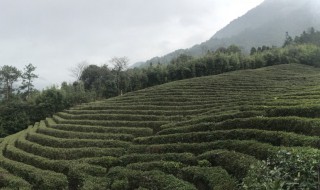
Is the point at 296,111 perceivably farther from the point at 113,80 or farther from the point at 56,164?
the point at 113,80

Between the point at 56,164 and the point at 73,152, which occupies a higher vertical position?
the point at 73,152

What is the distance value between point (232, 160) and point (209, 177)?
1350mm

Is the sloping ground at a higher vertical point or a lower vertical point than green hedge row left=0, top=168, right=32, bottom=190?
higher

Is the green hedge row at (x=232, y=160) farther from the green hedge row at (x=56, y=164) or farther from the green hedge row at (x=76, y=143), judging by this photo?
the green hedge row at (x=76, y=143)

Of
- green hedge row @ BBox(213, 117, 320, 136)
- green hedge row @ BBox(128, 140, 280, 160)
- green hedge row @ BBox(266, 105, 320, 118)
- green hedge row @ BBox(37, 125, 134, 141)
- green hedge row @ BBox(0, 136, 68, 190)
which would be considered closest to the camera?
green hedge row @ BBox(128, 140, 280, 160)

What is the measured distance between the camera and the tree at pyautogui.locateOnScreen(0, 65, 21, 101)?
7694 centimetres

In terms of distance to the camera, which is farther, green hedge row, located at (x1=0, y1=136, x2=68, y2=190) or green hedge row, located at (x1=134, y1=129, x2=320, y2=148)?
green hedge row, located at (x1=0, y1=136, x2=68, y2=190)

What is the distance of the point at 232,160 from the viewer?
16.3 m

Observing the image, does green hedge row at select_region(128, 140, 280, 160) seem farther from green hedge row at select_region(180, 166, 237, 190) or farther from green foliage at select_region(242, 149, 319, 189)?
green foliage at select_region(242, 149, 319, 189)

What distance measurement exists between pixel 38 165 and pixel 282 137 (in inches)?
621

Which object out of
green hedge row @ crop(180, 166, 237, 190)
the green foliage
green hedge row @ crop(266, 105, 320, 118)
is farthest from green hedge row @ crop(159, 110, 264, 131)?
the green foliage

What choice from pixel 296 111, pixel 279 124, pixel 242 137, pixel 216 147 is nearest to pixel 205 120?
pixel 216 147

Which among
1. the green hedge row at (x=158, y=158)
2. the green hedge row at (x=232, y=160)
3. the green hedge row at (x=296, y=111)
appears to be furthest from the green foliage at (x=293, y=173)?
the green hedge row at (x=158, y=158)

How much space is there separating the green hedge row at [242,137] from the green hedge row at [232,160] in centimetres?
→ 158
